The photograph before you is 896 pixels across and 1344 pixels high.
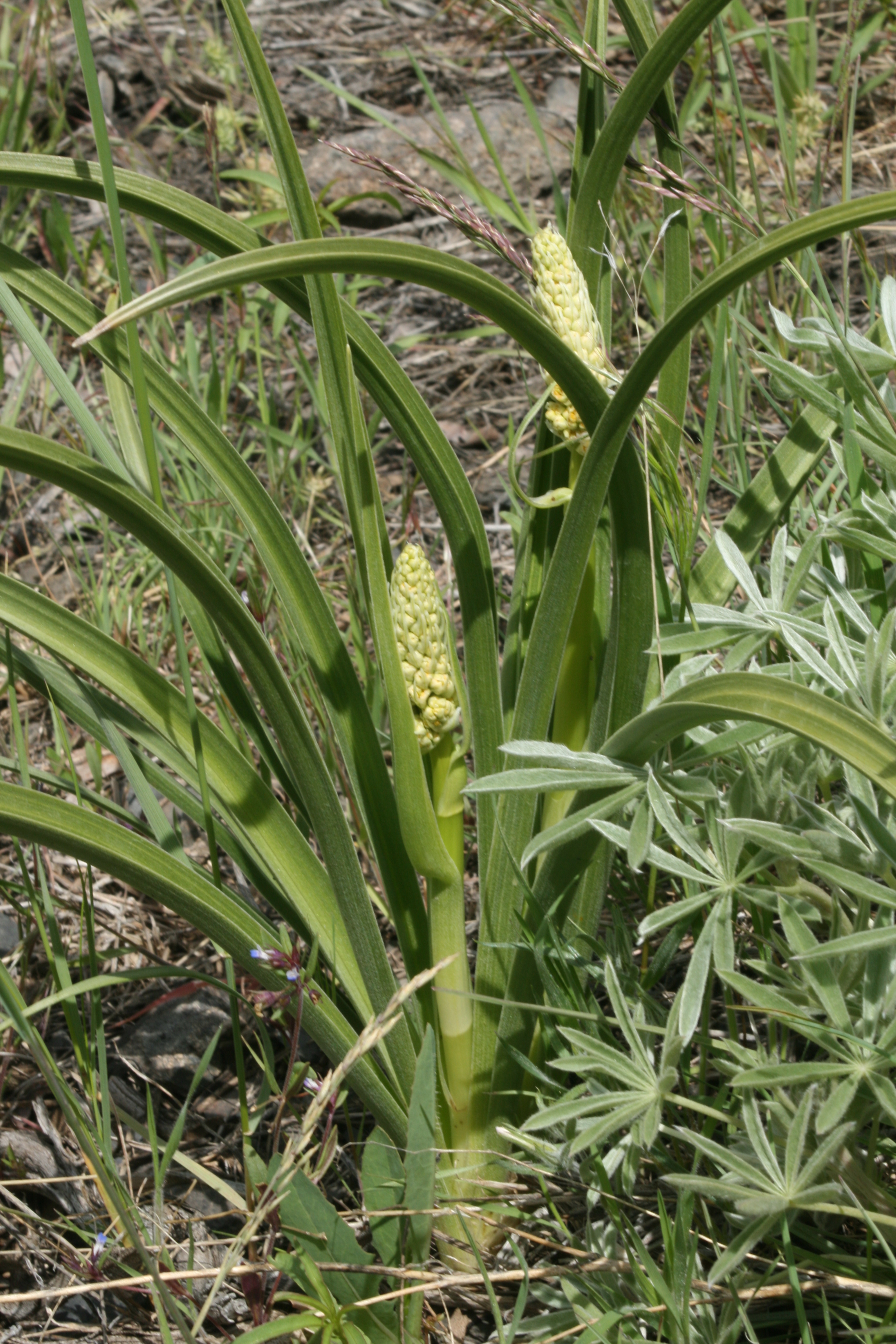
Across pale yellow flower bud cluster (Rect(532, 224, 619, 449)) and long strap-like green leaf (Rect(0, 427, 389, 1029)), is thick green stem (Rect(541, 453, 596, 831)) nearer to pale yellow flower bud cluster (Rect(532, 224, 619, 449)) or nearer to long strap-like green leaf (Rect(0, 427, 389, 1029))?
pale yellow flower bud cluster (Rect(532, 224, 619, 449))

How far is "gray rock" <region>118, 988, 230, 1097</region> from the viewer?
4.70ft

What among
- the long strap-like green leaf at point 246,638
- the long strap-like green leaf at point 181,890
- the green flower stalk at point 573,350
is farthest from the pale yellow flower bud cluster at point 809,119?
the long strap-like green leaf at point 181,890

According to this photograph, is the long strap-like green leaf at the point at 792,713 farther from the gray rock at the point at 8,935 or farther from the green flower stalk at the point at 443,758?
the gray rock at the point at 8,935

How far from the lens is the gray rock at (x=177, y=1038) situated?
1.43 metres

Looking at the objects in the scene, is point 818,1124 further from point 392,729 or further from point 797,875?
point 392,729

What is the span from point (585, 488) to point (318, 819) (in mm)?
418

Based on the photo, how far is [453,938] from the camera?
3.54ft

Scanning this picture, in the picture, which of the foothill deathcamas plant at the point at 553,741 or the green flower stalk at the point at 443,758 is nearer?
the foothill deathcamas plant at the point at 553,741

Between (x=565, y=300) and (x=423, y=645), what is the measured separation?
36 centimetres

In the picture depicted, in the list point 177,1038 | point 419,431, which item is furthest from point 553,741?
point 177,1038

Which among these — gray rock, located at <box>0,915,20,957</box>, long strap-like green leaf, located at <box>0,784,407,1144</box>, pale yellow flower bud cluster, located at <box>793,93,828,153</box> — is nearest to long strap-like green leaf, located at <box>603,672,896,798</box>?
long strap-like green leaf, located at <box>0,784,407,1144</box>

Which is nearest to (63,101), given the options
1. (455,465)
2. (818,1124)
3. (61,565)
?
(61,565)

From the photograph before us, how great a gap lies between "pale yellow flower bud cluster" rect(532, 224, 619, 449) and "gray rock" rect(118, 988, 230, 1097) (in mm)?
1011

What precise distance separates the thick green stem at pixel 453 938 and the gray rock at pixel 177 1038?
449 millimetres
